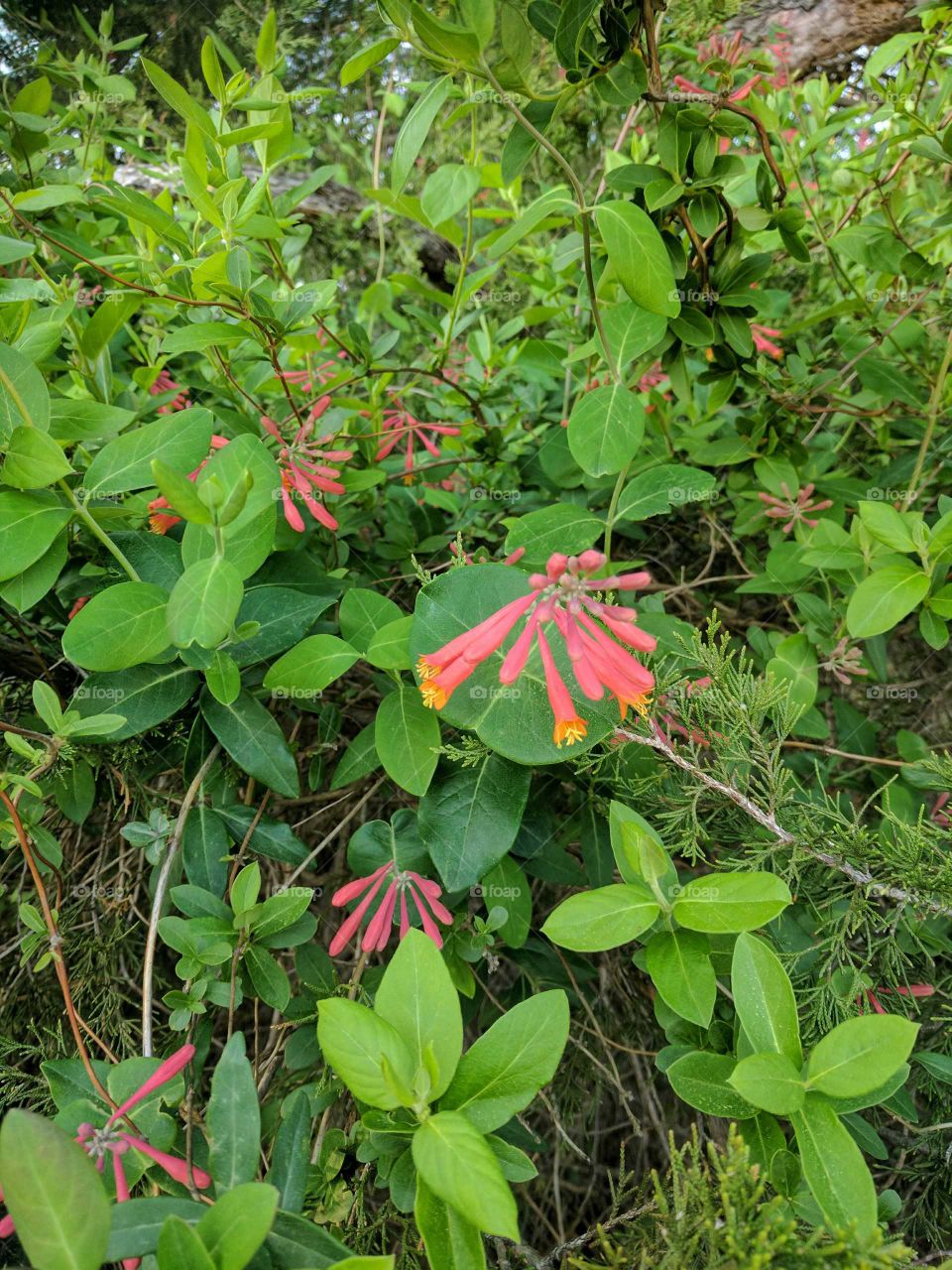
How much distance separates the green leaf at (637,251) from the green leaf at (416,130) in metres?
0.18

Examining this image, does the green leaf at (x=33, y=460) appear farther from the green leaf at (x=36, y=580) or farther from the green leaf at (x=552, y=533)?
the green leaf at (x=552, y=533)

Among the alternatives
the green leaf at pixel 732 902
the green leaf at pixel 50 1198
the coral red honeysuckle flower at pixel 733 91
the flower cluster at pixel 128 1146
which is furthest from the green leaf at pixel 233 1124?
the coral red honeysuckle flower at pixel 733 91

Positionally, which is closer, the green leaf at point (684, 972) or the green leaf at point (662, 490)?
the green leaf at point (684, 972)

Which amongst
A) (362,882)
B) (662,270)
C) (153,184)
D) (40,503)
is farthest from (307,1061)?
(153,184)

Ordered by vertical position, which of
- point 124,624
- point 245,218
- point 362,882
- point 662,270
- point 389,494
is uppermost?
point 245,218

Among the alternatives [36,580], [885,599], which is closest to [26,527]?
[36,580]

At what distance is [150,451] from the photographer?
831 millimetres

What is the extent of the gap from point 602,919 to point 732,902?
10 cm

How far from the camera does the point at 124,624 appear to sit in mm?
759

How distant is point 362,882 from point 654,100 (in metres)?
0.85

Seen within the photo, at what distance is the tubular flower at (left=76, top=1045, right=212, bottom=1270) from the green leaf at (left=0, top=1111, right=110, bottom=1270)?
0.42ft

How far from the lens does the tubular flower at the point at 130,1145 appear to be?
Answer: 59cm

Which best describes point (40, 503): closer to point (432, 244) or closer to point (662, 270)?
point (662, 270)

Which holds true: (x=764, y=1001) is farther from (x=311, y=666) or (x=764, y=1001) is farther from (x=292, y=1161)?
(x=311, y=666)
